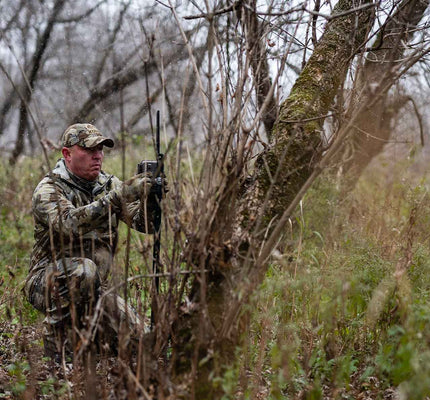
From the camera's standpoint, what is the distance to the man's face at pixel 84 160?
12.2 feet

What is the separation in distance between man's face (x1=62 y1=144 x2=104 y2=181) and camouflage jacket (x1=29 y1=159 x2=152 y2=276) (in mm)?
50

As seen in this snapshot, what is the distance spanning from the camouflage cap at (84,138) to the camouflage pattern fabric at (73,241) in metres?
0.19

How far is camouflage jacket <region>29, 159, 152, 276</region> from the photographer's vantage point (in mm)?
3301

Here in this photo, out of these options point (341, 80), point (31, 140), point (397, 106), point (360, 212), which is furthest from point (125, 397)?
point (31, 140)

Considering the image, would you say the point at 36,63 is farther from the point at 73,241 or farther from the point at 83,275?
the point at 83,275

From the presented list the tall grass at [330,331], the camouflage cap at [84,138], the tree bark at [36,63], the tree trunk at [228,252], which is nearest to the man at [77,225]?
the camouflage cap at [84,138]

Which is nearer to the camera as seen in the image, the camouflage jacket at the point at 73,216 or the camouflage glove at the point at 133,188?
the camouflage glove at the point at 133,188

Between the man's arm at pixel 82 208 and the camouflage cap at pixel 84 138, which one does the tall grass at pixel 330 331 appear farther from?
the camouflage cap at pixel 84 138

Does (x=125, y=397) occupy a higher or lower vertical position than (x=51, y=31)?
lower

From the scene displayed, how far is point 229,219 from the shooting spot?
2361 mm

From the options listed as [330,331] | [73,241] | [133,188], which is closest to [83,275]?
[73,241]

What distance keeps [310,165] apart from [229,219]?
694mm

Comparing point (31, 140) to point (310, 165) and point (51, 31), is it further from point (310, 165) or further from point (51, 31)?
point (310, 165)

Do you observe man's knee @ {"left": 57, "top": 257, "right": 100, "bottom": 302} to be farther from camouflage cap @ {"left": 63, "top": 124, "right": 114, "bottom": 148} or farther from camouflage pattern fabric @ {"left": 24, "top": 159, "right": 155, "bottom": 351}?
camouflage cap @ {"left": 63, "top": 124, "right": 114, "bottom": 148}
